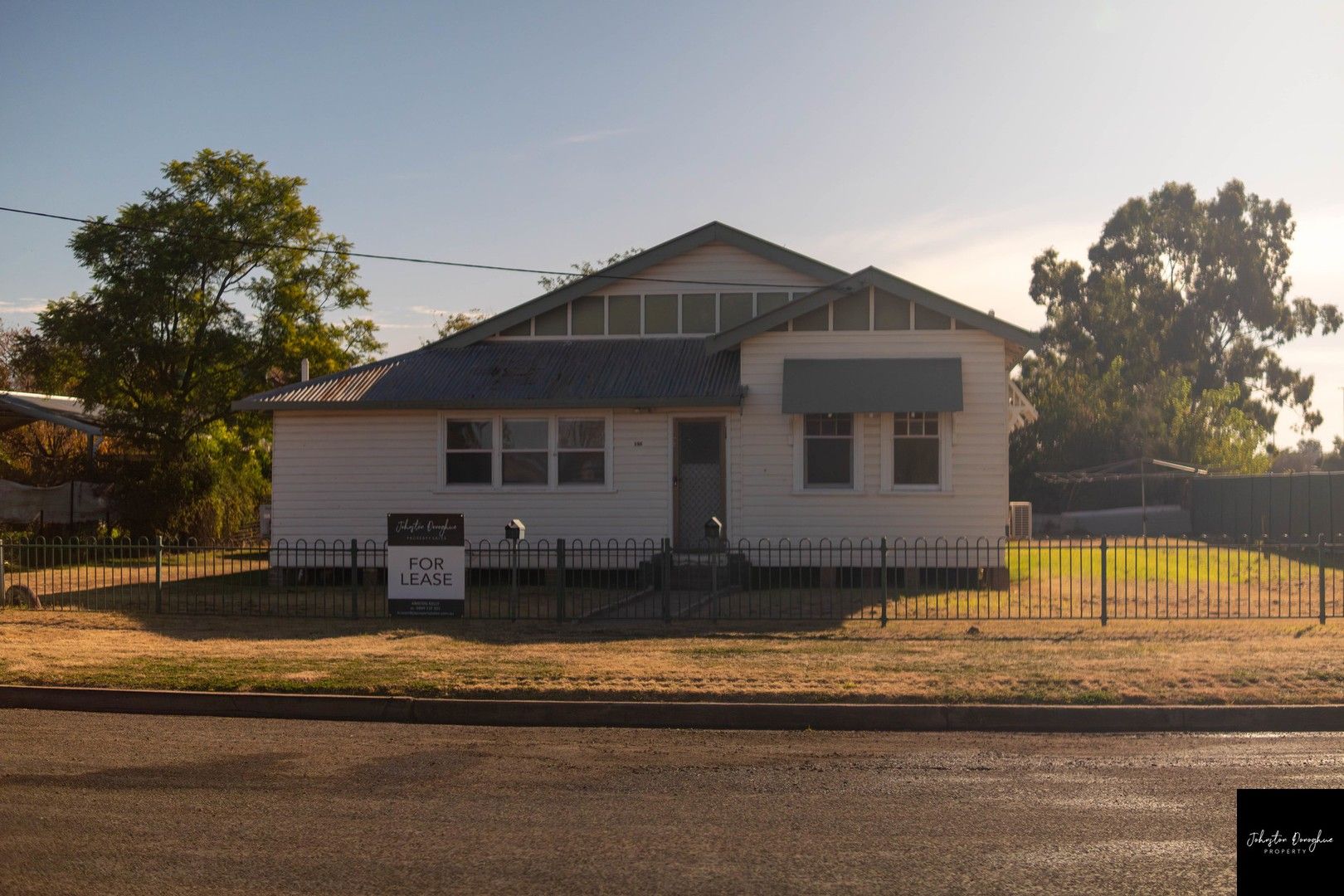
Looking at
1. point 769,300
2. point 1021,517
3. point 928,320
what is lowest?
point 1021,517

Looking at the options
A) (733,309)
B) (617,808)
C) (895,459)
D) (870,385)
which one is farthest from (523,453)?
(617,808)

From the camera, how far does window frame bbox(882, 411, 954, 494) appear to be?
21.6 m

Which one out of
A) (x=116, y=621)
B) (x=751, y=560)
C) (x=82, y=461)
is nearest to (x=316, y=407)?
(x=116, y=621)

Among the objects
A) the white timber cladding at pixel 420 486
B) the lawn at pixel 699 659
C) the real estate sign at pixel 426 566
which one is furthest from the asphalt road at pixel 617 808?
the white timber cladding at pixel 420 486

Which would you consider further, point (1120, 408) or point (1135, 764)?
point (1120, 408)

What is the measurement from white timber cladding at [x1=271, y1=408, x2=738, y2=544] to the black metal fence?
0.39 meters

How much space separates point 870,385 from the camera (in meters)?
21.3

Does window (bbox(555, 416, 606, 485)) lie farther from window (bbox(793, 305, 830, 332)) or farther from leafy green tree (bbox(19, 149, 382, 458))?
leafy green tree (bbox(19, 149, 382, 458))

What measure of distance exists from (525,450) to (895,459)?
6.52 m

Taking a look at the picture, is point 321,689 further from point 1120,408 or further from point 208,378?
point 1120,408

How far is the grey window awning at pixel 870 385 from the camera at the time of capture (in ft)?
68.7

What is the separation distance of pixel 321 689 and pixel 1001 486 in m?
13.2

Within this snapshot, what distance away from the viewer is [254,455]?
122ft

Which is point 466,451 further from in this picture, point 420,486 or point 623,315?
point 623,315
